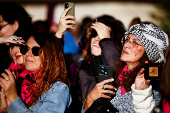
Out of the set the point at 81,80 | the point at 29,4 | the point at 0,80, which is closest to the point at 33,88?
the point at 0,80

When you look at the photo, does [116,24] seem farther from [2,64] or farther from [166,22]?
[166,22]

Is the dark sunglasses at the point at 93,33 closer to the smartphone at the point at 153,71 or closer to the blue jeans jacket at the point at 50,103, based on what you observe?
the blue jeans jacket at the point at 50,103

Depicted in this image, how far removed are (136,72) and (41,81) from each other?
97cm

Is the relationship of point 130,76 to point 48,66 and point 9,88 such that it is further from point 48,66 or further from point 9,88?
point 9,88

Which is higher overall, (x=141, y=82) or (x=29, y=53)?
(x=29, y=53)

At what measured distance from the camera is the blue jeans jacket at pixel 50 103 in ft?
6.94

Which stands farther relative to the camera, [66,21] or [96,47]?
[96,47]

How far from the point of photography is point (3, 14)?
128 inches

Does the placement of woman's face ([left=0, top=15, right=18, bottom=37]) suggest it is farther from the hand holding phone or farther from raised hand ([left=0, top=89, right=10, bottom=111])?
raised hand ([left=0, top=89, right=10, bottom=111])

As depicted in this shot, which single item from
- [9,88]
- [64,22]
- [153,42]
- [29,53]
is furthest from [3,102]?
[153,42]

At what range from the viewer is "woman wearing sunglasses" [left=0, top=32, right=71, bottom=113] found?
214 centimetres

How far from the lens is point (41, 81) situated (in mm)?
2285

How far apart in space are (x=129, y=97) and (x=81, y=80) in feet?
2.95

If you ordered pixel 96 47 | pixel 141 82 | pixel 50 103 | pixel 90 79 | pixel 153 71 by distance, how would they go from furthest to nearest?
pixel 96 47 < pixel 90 79 < pixel 50 103 < pixel 141 82 < pixel 153 71
